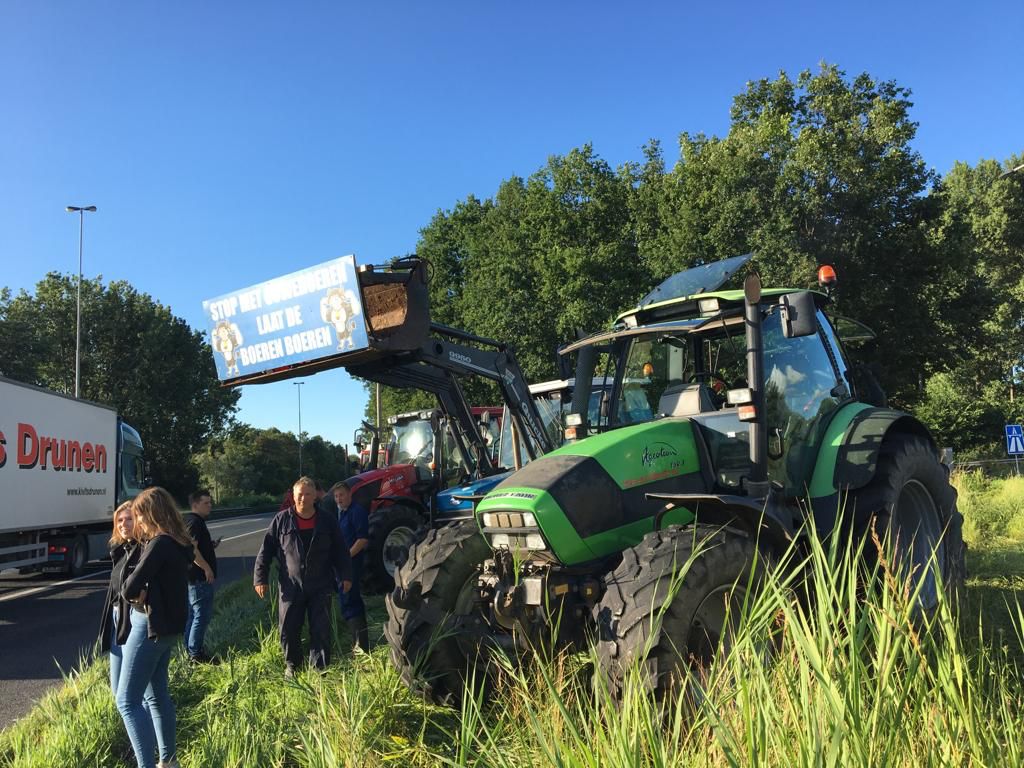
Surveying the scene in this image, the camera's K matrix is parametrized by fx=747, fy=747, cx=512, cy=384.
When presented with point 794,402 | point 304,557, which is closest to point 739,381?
point 794,402

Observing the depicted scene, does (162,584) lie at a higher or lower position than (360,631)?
higher

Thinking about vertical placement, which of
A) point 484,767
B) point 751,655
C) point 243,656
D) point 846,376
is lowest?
point 243,656

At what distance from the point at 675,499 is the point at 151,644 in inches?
119

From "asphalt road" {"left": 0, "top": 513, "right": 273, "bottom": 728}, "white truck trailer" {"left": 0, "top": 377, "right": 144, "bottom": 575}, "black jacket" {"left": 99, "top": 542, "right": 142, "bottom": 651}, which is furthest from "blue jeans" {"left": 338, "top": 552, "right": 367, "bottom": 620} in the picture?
"white truck trailer" {"left": 0, "top": 377, "right": 144, "bottom": 575}

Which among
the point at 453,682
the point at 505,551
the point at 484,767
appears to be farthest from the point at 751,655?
Answer: the point at 453,682

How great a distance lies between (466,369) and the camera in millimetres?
7355

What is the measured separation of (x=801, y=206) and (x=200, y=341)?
35871 mm

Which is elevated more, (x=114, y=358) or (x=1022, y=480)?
(x=114, y=358)

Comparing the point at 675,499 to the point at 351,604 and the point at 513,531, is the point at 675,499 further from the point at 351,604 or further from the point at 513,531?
the point at 351,604

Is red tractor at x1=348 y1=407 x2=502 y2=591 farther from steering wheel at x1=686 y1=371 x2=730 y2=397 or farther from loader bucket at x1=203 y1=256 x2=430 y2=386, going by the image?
steering wheel at x1=686 y1=371 x2=730 y2=397

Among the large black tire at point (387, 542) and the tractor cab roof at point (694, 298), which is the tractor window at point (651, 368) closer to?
the tractor cab roof at point (694, 298)

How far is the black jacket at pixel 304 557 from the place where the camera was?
5.79 meters

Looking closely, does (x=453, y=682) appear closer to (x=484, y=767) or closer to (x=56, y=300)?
(x=484, y=767)

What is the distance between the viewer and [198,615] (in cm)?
650
